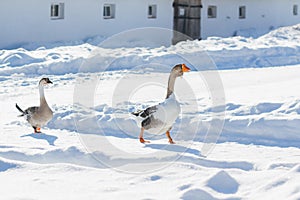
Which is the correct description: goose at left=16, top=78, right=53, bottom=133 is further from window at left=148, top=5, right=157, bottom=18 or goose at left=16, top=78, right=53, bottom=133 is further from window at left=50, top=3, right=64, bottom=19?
window at left=148, top=5, right=157, bottom=18

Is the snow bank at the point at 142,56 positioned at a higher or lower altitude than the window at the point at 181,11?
lower

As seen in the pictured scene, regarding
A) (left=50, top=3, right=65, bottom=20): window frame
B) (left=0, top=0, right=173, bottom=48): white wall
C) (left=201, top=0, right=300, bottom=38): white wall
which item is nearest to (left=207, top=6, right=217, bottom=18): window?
(left=201, top=0, right=300, bottom=38): white wall

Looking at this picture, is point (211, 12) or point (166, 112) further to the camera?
point (211, 12)

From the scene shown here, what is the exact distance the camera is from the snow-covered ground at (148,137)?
501 centimetres

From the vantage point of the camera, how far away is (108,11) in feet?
65.2

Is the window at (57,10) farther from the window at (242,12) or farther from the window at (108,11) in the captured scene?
the window at (242,12)

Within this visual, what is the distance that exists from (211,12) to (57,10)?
6.96 metres

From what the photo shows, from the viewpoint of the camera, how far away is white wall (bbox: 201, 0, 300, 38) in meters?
22.3

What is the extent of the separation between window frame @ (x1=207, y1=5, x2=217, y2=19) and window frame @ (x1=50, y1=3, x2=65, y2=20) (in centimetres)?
655

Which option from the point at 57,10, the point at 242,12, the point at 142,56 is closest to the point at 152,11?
the point at 57,10

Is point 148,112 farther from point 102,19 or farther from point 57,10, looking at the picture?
point 102,19

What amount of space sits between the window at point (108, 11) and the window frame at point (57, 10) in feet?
5.88

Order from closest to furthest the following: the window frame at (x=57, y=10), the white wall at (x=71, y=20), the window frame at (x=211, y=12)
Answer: the white wall at (x=71, y=20) → the window frame at (x=57, y=10) → the window frame at (x=211, y=12)

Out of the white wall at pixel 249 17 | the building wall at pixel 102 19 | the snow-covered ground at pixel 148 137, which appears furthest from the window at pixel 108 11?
the snow-covered ground at pixel 148 137
